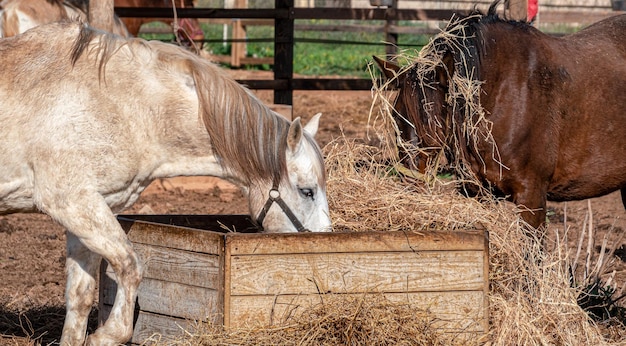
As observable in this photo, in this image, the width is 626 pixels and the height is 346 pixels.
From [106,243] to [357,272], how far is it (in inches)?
42.0

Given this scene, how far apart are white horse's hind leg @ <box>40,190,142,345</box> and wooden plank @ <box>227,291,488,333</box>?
0.48 meters

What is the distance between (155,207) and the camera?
742cm

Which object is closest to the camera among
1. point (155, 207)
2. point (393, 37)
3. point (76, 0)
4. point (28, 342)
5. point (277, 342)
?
point (277, 342)

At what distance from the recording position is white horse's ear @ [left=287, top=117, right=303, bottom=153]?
372cm

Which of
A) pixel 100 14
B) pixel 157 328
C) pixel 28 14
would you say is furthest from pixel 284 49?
pixel 157 328

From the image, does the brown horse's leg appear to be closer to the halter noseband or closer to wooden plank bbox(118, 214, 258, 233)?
the halter noseband

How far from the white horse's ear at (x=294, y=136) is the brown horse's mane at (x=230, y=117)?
0.04 m

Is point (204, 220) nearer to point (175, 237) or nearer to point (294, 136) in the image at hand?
point (175, 237)

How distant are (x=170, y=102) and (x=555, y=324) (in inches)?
78.9

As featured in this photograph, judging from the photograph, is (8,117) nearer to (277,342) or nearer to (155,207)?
(277,342)

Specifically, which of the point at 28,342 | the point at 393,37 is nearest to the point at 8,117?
the point at 28,342

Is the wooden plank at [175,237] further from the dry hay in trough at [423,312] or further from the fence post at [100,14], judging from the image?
the fence post at [100,14]

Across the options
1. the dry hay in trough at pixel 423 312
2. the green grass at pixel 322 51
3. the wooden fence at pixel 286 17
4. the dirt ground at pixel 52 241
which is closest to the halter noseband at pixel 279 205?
the dry hay in trough at pixel 423 312

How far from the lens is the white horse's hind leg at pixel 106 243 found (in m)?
3.57
